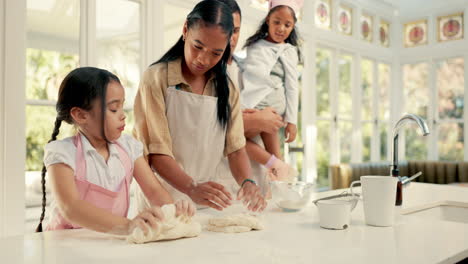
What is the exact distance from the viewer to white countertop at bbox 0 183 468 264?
0.84 meters

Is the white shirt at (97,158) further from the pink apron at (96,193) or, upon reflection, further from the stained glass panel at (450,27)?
the stained glass panel at (450,27)

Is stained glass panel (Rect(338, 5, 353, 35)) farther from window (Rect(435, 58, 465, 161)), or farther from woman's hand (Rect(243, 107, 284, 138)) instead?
woman's hand (Rect(243, 107, 284, 138))

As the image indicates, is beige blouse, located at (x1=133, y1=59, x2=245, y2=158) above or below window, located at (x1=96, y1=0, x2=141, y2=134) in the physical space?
below

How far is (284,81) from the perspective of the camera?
2.14 metres

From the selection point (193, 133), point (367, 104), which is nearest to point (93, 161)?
point (193, 133)

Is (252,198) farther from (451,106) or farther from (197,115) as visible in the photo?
(451,106)

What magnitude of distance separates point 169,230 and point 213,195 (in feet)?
1.18

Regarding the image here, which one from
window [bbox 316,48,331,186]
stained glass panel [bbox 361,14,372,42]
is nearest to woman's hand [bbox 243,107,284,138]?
window [bbox 316,48,331,186]

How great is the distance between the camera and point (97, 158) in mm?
1131

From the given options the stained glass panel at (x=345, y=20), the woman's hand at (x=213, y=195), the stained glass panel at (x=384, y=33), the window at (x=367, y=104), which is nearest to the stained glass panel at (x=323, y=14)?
the stained glass panel at (x=345, y=20)

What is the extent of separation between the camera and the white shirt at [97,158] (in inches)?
40.7

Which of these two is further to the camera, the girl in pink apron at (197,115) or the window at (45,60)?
the window at (45,60)

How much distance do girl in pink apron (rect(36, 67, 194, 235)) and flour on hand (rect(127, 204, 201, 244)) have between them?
0.05 ft

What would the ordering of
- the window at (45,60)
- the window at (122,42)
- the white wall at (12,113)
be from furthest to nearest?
the window at (122,42) < the window at (45,60) < the white wall at (12,113)
